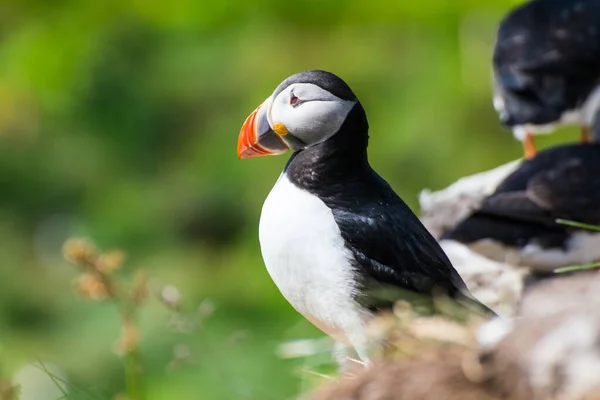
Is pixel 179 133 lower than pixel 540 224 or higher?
lower

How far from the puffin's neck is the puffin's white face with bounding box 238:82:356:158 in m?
0.01

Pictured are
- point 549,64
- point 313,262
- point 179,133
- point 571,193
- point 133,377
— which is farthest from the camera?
point 179,133

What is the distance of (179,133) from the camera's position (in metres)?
7.92

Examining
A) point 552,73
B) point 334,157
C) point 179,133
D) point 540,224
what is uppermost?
point 334,157

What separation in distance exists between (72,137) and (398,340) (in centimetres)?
659

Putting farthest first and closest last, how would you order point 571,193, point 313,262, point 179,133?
point 179,133 < point 571,193 < point 313,262

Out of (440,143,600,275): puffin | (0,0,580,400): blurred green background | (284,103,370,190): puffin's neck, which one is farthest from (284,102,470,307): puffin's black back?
(0,0,580,400): blurred green background

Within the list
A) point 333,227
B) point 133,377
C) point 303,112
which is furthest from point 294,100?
point 133,377

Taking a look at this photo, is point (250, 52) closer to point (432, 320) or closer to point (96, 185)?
point (96, 185)

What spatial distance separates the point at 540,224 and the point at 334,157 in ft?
4.69

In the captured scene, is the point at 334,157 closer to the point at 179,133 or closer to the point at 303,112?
the point at 303,112

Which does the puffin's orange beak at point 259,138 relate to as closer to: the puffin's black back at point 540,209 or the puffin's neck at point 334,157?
the puffin's neck at point 334,157

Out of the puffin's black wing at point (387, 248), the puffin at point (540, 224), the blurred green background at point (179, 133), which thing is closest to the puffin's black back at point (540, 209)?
the puffin at point (540, 224)

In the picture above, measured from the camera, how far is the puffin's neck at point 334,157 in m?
1.69
